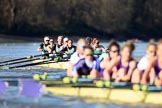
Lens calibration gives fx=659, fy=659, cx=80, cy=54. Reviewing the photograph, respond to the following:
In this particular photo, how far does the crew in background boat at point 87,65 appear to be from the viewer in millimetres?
15938

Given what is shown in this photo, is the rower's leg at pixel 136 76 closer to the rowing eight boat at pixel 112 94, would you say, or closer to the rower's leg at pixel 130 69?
the rower's leg at pixel 130 69

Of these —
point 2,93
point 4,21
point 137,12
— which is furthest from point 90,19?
point 2,93

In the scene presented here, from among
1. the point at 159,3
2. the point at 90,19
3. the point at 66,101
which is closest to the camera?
the point at 66,101

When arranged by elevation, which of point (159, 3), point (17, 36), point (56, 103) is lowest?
point (56, 103)

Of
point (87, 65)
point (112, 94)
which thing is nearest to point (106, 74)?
point (112, 94)

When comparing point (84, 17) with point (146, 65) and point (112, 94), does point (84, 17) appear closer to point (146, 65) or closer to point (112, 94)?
point (112, 94)

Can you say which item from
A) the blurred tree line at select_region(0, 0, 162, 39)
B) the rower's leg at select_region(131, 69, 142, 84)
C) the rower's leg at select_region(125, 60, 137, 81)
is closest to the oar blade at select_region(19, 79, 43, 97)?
the rower's leg at select_region(125, 60, 137, 81)

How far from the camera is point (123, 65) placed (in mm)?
15195

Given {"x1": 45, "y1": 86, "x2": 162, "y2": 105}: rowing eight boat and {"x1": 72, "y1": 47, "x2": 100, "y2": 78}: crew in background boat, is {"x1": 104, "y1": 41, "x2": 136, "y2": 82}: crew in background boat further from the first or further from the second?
{"x1": 72, "y1": 47, "x2": 100, "y2": 78}: crew in background boat

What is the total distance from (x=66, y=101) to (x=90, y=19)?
64.0 meters

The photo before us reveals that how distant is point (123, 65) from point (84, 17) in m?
63.3

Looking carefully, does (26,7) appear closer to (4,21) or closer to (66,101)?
(4,21)

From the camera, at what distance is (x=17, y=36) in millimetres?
60969

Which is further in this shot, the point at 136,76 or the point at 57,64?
the point at 57,64
